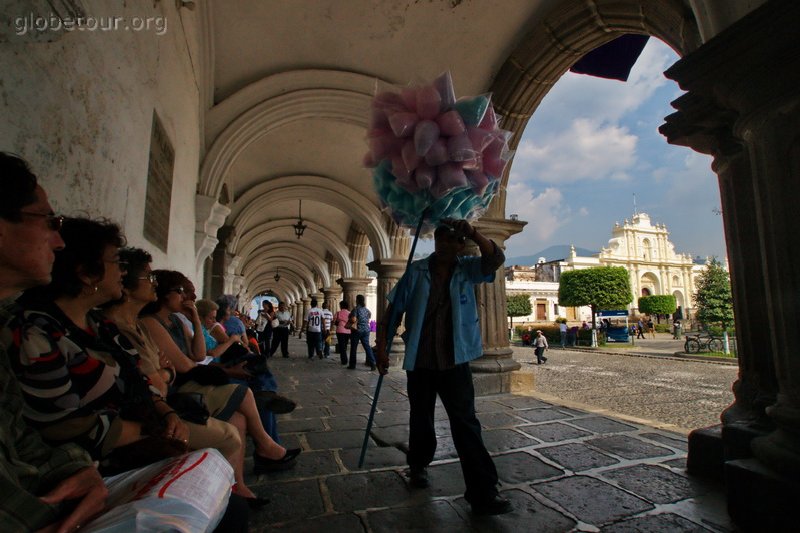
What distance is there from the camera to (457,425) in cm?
191

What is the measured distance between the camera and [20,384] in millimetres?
966

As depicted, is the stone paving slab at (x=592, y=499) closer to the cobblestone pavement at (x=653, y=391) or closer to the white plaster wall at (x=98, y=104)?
the cobblestone pavement at (x=653, y=391)

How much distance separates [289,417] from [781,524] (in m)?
3.20

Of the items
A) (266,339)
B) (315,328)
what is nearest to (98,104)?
(315,328)

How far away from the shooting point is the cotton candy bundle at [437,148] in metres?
2.04

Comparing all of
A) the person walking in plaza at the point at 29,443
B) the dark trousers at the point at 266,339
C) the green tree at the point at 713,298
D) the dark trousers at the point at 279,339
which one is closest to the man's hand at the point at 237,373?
the person walking in plaza at the point at 29,443

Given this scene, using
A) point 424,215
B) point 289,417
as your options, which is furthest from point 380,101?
point 289,417

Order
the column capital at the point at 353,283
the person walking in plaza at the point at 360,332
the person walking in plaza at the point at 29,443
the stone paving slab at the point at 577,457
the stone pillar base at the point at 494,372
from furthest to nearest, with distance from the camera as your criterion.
→ the column capital at the point at 353,283 < the person walking in plaza at the point at 360,332 < the stone pillar base at the point at 494,372 < the stone paving slab at the point at 577,457 < the person walking in plaza at the point at 29,443

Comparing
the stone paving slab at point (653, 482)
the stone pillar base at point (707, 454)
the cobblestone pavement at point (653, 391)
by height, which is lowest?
the cobblestone pavement at point (653, 391)

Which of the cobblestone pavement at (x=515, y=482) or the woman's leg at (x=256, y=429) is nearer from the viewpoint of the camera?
the cobblestone pavement at (x=515, y=482)

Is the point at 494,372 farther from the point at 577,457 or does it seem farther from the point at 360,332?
the point at 360,332

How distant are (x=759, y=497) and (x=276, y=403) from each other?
6.84 feet
